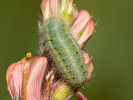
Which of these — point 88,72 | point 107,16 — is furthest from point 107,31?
point 88,72

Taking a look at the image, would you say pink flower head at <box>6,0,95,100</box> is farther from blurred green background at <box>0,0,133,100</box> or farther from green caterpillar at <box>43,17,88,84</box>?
blurred green background at <box>0,0,133,100</box>

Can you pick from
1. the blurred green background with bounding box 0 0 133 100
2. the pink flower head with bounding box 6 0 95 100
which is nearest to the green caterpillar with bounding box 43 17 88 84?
the pink flower head with bounding box 6 0 95 100

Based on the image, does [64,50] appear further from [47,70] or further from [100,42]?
[100,42]

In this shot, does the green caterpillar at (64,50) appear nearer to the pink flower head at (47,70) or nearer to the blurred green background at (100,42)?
the pink flower head at (47,70)

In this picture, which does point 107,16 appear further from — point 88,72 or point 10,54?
point 88,72

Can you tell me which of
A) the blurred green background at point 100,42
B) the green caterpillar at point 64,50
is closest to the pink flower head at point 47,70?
the green caterpillar at point 64,50

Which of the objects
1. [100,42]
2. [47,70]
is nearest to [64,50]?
[47,70]
